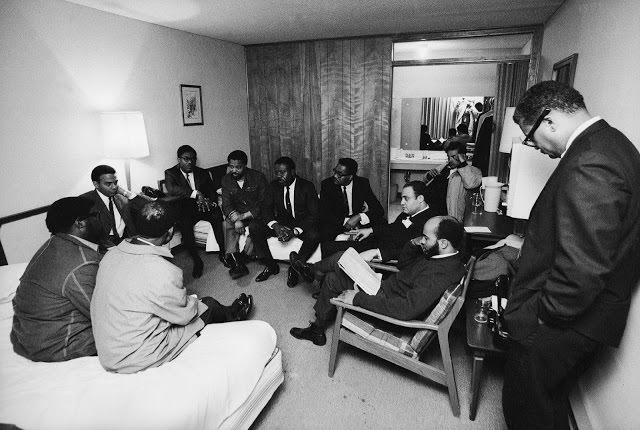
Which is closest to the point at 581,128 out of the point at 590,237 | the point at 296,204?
the point at 590,237

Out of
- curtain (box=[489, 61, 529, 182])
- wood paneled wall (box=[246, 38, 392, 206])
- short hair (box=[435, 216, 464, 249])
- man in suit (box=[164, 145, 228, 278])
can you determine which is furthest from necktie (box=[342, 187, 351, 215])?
curtain (box=[489, 61, 529, 182])

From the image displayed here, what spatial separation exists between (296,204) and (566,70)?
2635mm

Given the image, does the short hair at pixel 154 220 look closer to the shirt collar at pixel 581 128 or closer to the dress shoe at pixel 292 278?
the shirt collar at pixel 581 128

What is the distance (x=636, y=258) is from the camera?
4.66 feet

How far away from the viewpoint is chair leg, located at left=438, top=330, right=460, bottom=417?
2105mm

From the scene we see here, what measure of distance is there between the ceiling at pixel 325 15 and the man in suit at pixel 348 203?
1.47 meters

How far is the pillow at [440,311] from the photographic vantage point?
2.09m

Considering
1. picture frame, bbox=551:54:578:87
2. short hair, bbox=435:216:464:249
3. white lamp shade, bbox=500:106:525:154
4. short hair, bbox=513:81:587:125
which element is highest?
picture frame, bbox=551:54:578:87

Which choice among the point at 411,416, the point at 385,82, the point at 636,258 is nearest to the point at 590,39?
the point at 636,258

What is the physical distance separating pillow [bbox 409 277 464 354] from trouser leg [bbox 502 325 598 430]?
0.41 m

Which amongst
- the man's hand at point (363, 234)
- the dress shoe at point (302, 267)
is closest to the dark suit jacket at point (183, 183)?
the dress shoe at point (302, 267)

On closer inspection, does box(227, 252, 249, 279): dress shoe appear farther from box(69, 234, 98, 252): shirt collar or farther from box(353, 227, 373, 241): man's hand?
box(69, 234, 98, 252): shirt collar

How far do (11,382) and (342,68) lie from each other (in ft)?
15.7

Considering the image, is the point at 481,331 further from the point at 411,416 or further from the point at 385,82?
the point at 385,82
